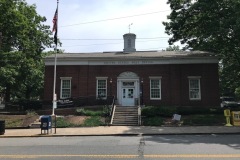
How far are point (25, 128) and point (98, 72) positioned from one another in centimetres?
1215

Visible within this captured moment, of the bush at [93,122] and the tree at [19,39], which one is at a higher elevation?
the tree at [19,39]

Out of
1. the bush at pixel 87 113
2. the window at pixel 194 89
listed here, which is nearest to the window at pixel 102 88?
the bush at pixel 87 113

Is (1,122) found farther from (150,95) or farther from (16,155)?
(150,95)

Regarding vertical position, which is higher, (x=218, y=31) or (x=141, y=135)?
(x=218, y=31)

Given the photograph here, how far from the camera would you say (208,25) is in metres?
27.0

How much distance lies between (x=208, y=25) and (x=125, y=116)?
10581mm

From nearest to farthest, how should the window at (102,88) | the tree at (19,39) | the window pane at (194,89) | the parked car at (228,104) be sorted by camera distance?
the tree at (19,39) < the window pane at (194,89) < the window at (102,88) < the parked car at (228,104)

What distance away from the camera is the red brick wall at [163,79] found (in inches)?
1328

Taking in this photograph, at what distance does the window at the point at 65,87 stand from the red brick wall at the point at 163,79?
1.42 feet

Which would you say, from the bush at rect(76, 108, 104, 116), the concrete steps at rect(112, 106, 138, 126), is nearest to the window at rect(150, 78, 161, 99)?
the concrete steps at rect(112, 106, 138, 126)

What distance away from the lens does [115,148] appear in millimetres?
13070

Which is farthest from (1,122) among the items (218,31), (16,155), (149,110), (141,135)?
(218,31)

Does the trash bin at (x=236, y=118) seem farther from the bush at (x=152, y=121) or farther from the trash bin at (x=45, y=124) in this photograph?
the trash bin at (x=45, y=124)

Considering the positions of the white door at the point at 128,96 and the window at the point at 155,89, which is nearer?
the window at the point at 155,89
